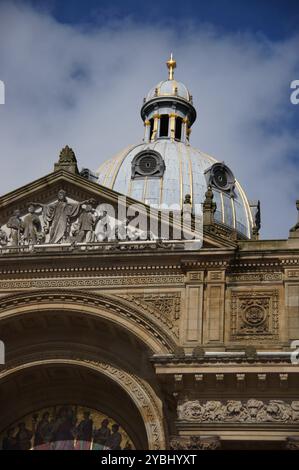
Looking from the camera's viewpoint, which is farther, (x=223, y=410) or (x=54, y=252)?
(x=54, y=252)

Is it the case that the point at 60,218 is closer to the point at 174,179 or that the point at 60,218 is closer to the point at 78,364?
the point at 78,364

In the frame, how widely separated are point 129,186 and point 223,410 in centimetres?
2014

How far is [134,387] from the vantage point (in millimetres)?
26031

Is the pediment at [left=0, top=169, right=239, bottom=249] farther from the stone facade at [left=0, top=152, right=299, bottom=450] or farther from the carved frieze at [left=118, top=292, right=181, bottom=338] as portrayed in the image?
the carved frieze at [left=118, top=292, right=181, bottom=338]

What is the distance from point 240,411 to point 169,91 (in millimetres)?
27198

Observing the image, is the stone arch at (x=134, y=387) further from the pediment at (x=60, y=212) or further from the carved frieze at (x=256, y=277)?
the carved frieze at (x=256, y=277)

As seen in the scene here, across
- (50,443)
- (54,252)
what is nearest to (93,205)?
(54,252)

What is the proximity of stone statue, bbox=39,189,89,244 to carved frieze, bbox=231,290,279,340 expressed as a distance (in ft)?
14.4

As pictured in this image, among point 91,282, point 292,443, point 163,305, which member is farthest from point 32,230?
point 292,443

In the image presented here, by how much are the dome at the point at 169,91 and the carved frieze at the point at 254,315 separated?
24.2 metres

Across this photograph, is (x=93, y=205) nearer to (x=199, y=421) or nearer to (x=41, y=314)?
(x=41, y=314)

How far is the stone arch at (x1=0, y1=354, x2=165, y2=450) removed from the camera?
25.3 metres

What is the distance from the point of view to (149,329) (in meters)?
25.5

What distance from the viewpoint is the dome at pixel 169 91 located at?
161 ft
